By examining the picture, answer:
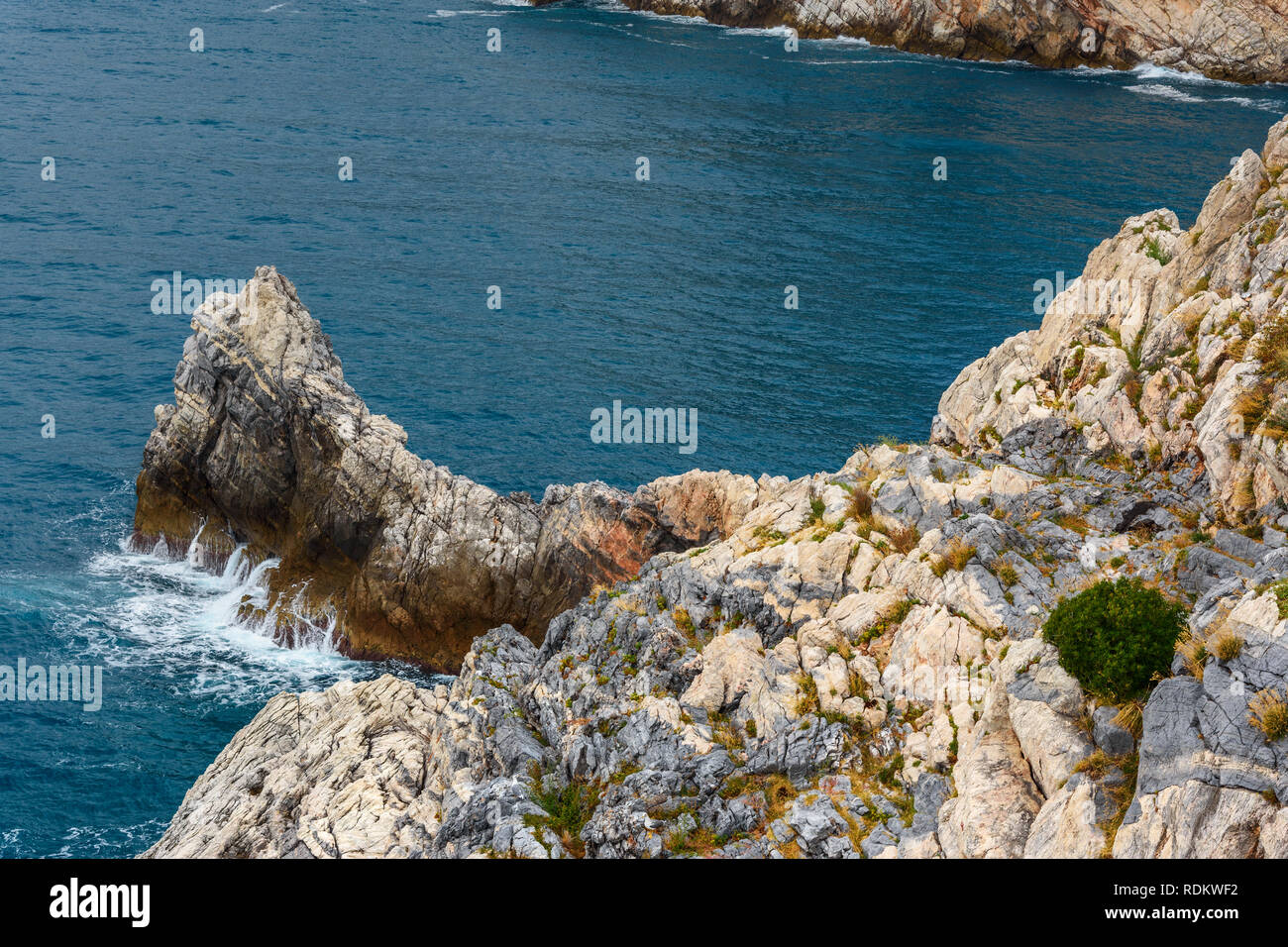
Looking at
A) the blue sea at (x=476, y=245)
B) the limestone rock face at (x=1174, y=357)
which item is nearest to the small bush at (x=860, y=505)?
the limestone rock face at (x=1174, y=357)

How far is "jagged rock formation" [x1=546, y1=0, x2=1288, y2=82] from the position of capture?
12975 cm

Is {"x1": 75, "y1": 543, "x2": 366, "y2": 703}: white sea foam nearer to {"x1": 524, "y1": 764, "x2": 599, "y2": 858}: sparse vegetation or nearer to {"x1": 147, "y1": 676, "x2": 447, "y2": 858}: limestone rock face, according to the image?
{"x1": 147, "y1": 676, "x2": 447, "y2": 858}: limestone rock face

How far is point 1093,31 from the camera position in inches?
5364

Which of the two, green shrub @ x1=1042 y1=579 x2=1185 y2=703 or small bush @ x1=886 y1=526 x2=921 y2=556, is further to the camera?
small bush @ x1=886 y1=526 x2=921 y2=556

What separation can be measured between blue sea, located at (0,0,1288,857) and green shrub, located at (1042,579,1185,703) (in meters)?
32.4

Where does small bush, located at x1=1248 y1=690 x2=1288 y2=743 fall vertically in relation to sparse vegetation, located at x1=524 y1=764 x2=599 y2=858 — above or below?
above

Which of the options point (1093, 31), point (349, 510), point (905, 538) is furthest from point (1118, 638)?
point (1093, 31)

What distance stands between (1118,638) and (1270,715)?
3366 millimetres

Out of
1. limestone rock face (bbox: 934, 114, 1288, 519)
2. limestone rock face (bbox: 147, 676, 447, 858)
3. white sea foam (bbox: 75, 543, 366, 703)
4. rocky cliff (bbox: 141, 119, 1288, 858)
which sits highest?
limestone rock face (bbox: 934, 114, 1288, 519)

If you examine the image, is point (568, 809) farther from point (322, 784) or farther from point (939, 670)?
point (322, 784)

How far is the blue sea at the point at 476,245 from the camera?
51625 millimetres

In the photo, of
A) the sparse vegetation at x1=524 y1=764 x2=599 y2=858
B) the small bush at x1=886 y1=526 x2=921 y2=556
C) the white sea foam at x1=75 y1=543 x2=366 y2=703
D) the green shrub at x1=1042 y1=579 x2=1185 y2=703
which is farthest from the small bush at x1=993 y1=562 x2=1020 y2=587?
the white sea foam at x1=75 y1=543 x2=366 y2=703

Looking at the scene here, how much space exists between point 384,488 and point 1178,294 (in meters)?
34.6

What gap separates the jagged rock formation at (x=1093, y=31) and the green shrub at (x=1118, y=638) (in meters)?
132
